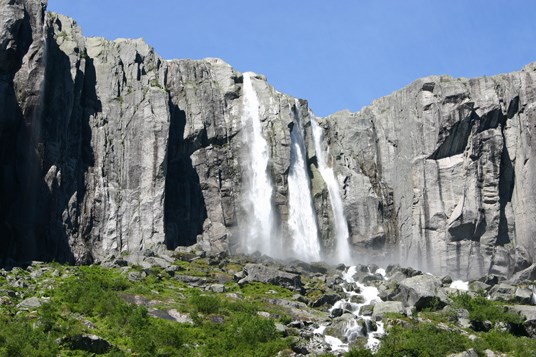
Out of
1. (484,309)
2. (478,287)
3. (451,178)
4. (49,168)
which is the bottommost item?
(484,309)

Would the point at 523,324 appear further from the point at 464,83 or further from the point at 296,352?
the point at 464,83

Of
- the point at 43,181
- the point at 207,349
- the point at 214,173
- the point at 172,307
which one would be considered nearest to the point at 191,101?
the point at 214,173

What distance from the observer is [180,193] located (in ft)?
313

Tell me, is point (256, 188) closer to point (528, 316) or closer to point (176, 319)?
point (176, 319)

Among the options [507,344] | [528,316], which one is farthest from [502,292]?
[507,344]

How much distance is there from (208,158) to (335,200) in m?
17.9

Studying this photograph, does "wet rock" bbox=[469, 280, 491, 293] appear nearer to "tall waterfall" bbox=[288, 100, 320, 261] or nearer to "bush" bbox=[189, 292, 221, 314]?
"tall waterfall" bbox=[288, 100, 320, 261]

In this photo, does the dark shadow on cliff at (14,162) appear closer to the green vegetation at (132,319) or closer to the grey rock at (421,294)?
the green vegetation at (132,319)

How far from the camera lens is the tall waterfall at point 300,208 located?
99.8 m

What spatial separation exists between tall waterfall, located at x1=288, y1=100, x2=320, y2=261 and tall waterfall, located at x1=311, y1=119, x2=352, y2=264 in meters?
3.26

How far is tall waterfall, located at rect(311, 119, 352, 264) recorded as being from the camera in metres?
103

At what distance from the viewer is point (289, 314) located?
220ft

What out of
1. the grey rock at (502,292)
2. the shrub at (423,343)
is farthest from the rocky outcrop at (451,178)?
the shrub at (423,343)

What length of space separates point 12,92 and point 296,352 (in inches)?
1567
